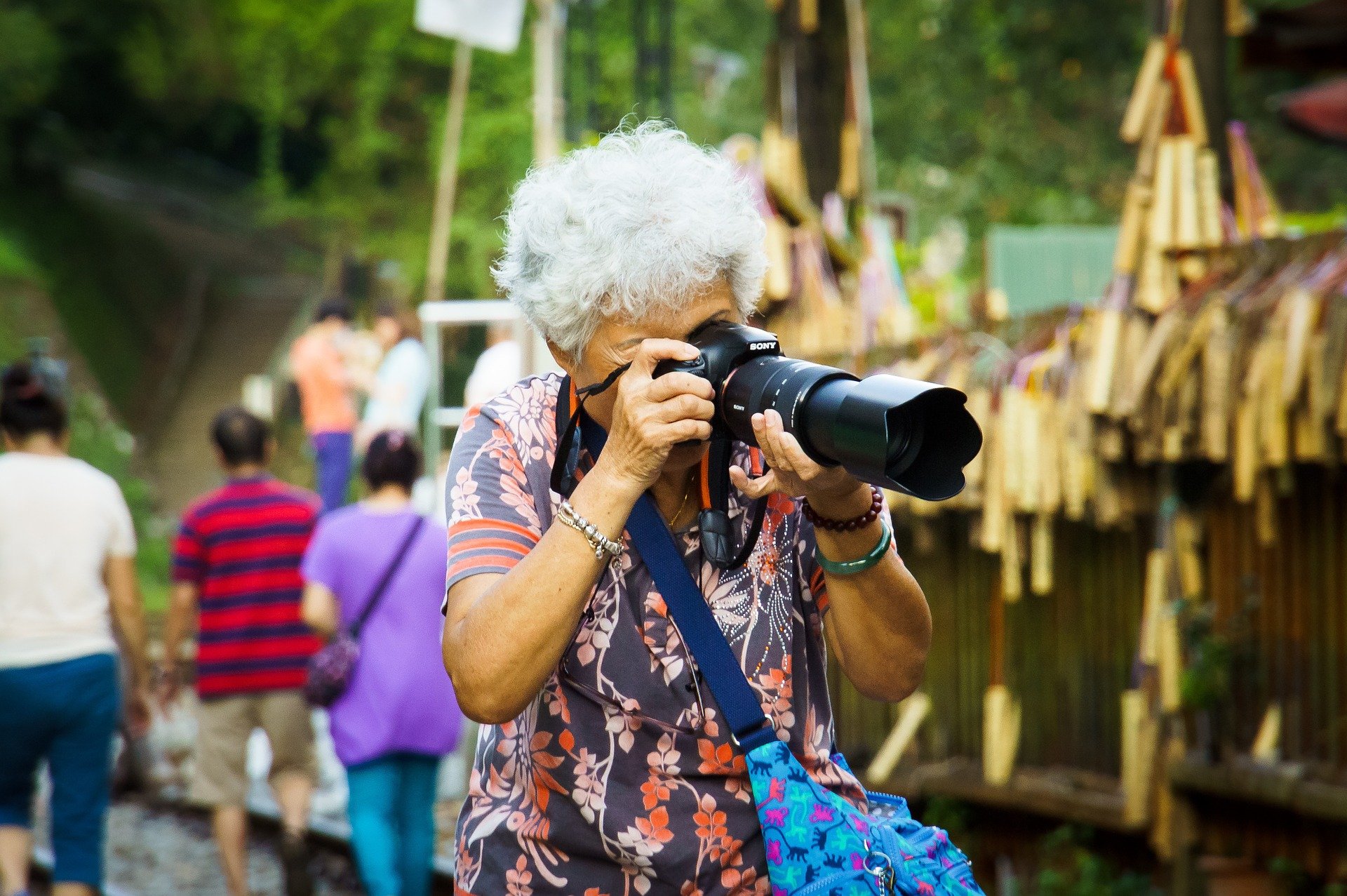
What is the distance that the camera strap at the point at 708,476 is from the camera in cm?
166

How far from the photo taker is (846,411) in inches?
57.3

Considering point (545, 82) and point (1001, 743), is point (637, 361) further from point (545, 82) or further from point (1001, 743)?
point (545, 82)

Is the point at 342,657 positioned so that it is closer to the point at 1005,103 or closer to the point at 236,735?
the point at 236,735

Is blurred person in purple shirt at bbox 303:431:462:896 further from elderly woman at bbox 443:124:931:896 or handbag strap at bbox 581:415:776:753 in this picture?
handbag strap at bbox 581:415:776:753

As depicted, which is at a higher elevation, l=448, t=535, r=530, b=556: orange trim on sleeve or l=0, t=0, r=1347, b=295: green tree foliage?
l=0, t=0, r=1347, b=295: green tree foliage

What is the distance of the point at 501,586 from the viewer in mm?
1548

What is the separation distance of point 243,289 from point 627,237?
2073cm

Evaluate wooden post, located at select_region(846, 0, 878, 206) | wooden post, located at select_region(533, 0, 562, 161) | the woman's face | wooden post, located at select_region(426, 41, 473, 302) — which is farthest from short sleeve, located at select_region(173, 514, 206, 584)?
the woman's face

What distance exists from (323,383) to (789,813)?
7.99 meters

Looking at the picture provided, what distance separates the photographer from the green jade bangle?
1632mm

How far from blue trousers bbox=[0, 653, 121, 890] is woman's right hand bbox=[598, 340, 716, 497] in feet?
11.0

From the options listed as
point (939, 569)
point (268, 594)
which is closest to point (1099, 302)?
point (939, 569)

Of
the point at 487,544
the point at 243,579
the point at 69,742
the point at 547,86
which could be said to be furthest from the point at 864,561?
the point at 547,86

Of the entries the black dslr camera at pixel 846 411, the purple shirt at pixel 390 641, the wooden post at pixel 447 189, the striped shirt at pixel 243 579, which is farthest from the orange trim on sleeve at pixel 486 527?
the wooden post at pixel 447 189
